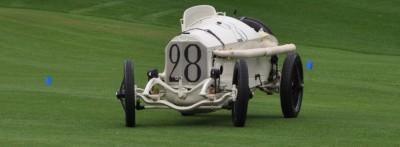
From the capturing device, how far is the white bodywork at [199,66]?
46.8 ft

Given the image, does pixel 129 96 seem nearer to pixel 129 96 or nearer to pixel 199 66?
pixel 129 96

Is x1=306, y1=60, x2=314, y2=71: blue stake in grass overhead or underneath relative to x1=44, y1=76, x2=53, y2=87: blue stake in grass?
underneath

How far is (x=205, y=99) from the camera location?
46.7ft

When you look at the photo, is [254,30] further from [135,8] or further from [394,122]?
[135,8]

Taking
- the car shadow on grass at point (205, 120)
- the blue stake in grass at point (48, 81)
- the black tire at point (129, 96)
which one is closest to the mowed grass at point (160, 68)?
the car shadow on grass at point (205, 120)

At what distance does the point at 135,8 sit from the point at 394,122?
31.7m

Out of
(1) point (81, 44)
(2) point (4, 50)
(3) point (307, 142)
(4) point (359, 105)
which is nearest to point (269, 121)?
(3) point (307, 142)

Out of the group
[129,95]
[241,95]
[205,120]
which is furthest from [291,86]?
[129,95]

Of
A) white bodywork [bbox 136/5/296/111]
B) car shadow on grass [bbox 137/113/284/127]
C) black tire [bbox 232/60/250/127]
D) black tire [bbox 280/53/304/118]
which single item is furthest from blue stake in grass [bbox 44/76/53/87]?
black tire [bbox 232/60/250/127]

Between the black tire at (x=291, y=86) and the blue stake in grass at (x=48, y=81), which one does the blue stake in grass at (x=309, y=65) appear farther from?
the black tire at (x=291, y=86)

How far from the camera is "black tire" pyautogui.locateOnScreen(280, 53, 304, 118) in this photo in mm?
15672

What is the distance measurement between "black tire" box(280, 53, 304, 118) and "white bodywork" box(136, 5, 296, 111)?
0.40 metres

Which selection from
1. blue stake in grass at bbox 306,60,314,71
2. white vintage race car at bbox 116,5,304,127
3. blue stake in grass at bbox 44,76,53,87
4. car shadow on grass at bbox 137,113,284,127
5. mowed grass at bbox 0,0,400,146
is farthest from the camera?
blue stake in grass at bbox 306,60,314,71

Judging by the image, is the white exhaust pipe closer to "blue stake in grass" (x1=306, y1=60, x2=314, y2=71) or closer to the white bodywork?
the white bodywork
